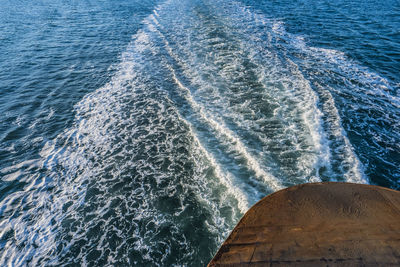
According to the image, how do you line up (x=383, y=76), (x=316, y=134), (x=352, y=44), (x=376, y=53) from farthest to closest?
(x=352, y=44)
(x=376, y=53)
(x=383, y=76)
(x=316, y=134)

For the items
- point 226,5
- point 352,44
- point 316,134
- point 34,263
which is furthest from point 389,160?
point 226,5

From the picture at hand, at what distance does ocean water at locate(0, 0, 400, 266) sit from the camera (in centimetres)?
454

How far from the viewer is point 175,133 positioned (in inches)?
276

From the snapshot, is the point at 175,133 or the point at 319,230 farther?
the point at 175,133

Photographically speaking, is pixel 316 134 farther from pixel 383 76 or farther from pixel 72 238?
pixel 72 238

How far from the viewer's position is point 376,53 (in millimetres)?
11250

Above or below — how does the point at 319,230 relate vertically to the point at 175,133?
above

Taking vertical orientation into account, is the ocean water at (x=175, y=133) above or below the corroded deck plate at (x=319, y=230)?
below

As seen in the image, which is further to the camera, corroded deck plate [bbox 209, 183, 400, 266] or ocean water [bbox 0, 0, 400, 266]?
ocean water [bbox 0, 0, 400, 266]

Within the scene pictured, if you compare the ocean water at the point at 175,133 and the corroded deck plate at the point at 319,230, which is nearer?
the corroded deck plate at the point at 319,230

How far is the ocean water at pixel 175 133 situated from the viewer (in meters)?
4.54

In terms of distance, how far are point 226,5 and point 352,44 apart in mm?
14658

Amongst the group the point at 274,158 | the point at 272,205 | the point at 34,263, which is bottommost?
the point at 34,263

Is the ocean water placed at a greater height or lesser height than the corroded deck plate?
lesser
